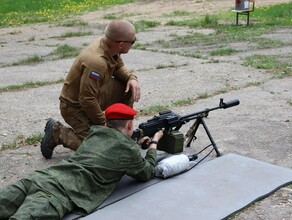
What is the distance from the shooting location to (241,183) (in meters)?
4.54

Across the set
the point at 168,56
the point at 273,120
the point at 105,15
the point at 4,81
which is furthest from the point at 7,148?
the point at 105,15

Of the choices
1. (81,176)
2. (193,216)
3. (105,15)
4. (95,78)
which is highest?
(95,78)

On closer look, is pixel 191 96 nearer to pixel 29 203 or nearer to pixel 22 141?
pixel 22 141

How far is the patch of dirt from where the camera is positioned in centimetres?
540

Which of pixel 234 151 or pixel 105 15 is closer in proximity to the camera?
pixel 234 151

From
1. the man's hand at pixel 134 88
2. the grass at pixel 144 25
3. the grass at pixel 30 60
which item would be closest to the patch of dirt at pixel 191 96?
the grass at pixel 30 60

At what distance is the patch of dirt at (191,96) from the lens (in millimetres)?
5398

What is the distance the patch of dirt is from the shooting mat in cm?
14

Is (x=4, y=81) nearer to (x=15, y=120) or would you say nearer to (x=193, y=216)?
(x=15, y=120)

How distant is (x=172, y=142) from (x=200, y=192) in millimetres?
758

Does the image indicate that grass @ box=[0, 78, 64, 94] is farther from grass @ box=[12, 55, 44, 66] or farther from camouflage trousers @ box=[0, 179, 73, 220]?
camouflage trousers @ box=[0, 179, 73, 220]

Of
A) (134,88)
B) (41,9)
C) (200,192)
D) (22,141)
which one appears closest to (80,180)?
(200,192)

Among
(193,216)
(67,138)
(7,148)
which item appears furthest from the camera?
(7,148)

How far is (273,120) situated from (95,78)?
2601 millimetres
